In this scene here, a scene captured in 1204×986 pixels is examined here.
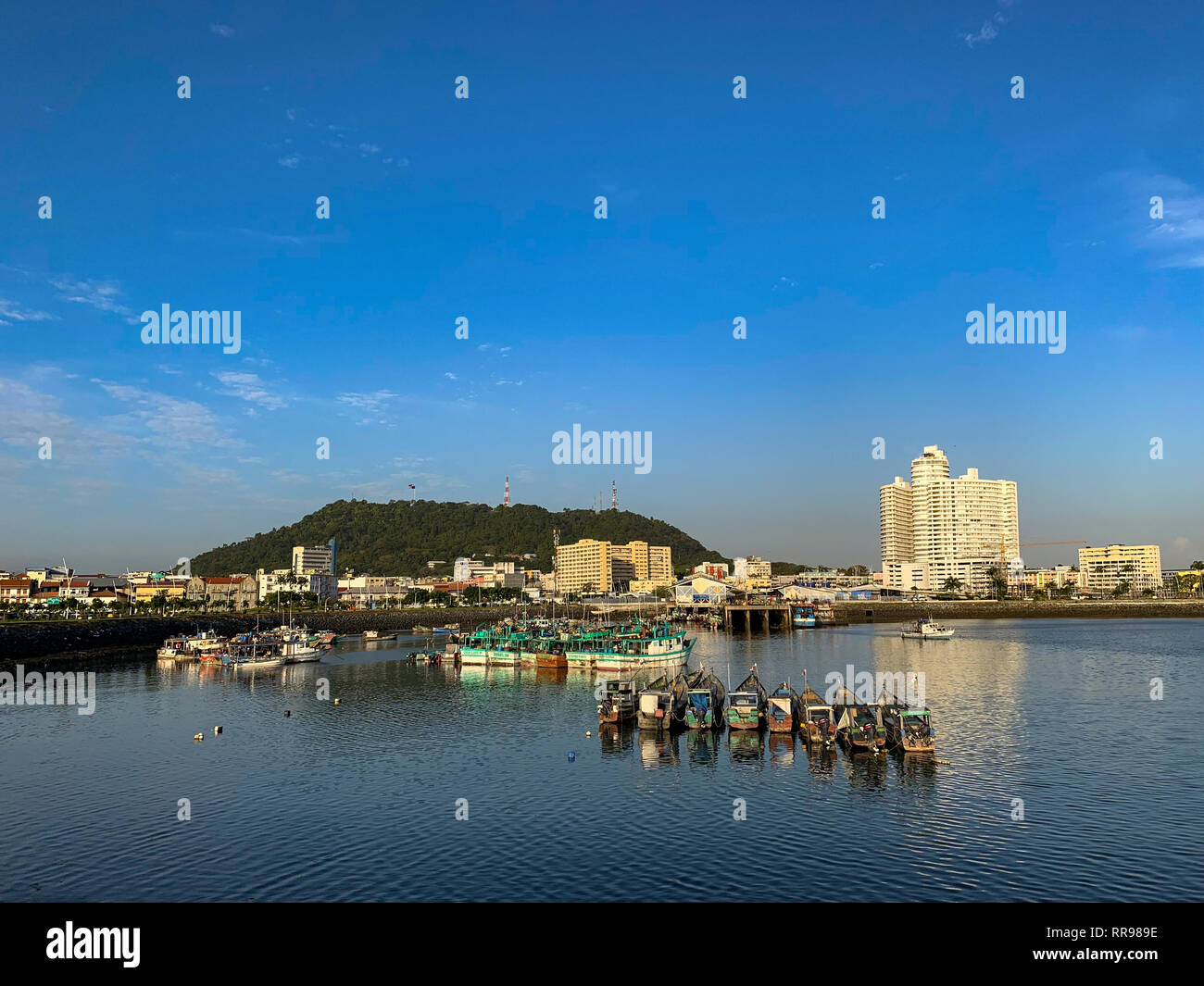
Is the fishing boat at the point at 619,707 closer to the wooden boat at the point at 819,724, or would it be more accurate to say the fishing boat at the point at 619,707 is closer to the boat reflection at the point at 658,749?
the boat reflection at the point at 658,749

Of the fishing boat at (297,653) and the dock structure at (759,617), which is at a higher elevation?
the fishing boat at (297,653)

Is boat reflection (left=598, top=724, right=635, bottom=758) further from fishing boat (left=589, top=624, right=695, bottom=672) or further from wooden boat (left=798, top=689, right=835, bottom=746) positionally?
fishing boat (left=589, top=624, right=695, bottom=672)

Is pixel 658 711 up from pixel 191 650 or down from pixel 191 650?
up

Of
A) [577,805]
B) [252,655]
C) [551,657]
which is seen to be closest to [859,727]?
[577,805]

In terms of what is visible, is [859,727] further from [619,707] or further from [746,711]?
[619,707]

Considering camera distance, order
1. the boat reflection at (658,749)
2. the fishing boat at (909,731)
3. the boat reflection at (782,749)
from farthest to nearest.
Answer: the boat reflection at (658,749)
the boat reflection at (782,749)
the fishing boat at (909,731)

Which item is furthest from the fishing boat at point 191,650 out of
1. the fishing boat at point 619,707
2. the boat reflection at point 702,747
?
the boat reflection at point 702,747

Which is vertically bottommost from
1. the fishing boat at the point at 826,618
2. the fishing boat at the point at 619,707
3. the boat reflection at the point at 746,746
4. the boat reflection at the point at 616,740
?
the fishing boat at the point at 826,618

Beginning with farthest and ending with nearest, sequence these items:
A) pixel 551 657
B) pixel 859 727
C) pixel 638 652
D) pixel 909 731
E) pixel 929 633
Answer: pixel 929 633
pixel 551 657
pixel 638 652
pixel 859 727
pixel 909 731
